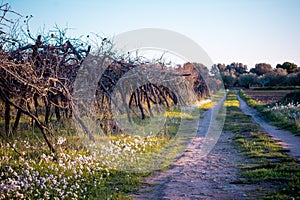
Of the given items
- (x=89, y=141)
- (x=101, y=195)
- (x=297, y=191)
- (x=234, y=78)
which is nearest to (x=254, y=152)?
(x=297, y=191)

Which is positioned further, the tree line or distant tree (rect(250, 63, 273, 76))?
distant tree (rect(250, 63, 273, 76))

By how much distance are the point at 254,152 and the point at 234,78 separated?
9801 centimetres

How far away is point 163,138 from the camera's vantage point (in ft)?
34.6

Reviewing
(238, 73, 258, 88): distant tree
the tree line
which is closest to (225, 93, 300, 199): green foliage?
the tree line

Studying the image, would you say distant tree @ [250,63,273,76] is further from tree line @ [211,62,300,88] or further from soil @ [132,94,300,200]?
soil @ [132,94,300,200]

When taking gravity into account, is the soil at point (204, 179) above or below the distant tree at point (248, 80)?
below

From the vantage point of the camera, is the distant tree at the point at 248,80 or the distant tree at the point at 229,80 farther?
the distant tree at the point at 229,80

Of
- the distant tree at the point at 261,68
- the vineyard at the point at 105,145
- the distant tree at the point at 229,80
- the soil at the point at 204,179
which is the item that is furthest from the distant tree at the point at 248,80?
the soil at the point at 204,179

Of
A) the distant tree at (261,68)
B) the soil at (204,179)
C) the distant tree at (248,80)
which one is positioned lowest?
the soil at (204,179)

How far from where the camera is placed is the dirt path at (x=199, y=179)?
5.32m

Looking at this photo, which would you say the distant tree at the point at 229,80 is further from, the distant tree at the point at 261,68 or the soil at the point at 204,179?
the soil at the point at 204,179

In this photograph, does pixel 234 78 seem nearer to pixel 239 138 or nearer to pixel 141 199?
pixel 239 138

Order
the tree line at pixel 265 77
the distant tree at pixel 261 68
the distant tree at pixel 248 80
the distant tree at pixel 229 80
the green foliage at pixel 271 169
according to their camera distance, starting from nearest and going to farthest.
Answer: the green foliage at pixel 271 169 → the tree line at pixel 265 77 → the distant tree at pixel 248 80 → the distant tree at pixel 229 80 → the distant tree at pixel 261 68

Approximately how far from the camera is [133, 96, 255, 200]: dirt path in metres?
5.32
